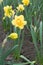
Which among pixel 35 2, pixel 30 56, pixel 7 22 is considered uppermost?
pixel 35 2

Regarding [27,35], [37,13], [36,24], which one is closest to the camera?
[36,24]

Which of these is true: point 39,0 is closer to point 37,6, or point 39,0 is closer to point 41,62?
point 37,6

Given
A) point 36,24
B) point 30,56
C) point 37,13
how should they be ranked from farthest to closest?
point 37,13 < point 36,24 < point 30,56

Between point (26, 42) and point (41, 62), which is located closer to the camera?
point (41, 62)

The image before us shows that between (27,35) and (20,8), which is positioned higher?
(20,8)

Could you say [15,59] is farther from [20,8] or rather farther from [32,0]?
[32,0]

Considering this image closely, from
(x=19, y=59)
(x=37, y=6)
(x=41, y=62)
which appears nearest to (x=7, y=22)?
(x=37, y=6)

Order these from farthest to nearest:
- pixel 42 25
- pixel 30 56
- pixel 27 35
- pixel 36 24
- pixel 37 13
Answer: pixel 37 13 → pixel 27 35 → pixel 36 24 → pixel 30 56 → pixel 42 25

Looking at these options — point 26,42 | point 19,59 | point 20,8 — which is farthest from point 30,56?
point 20,8

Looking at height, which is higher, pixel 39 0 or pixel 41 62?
pixel 39 0
